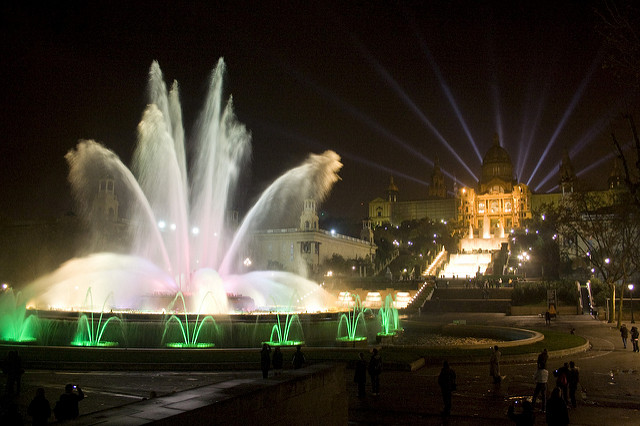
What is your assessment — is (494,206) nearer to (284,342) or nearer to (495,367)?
(284,342)

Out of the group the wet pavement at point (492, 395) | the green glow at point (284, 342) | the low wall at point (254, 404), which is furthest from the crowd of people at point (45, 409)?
the green glow at point (284, 342)

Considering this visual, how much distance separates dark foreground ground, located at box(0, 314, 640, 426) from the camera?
39.4ft

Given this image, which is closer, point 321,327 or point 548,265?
point 321,327

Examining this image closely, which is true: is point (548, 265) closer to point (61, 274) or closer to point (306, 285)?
point (306, 285)

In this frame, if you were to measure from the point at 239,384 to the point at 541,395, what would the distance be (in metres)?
7.93

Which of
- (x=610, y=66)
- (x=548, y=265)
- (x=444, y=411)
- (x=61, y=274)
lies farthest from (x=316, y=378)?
(x=548, y=265)

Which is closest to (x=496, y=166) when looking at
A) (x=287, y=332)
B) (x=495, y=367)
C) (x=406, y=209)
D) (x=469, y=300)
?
(x=406, y=209)

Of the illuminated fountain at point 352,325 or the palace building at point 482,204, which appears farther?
the palace building at point 482,204

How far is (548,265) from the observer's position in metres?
74.1

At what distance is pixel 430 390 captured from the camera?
49.1ft

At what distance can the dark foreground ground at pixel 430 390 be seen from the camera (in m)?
12.0

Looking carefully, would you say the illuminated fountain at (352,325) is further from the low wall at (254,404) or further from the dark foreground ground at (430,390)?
the low wall at (254,404)

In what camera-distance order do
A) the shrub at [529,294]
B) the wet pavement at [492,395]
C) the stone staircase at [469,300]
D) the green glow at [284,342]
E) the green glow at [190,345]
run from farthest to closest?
the shrub at [529,294], the stone staircase at [469,300], the green glow at [284,342], the green glow at [190,345], the wet pavement at [492,395]

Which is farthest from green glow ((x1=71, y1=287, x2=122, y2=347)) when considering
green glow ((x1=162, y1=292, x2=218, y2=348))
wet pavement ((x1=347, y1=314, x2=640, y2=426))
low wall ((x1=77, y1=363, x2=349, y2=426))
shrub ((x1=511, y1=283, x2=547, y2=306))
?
shrub ((x1=511, y1=283, x2=547, y2=306))
